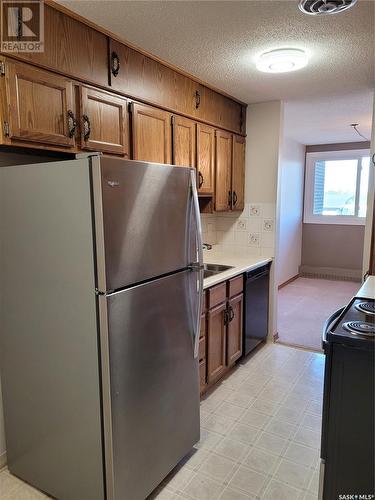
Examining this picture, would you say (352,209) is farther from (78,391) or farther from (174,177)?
(78,391)

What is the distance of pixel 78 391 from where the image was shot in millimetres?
1558

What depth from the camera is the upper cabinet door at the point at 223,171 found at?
3137 mm

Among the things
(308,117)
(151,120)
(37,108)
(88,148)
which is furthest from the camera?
(308,117)

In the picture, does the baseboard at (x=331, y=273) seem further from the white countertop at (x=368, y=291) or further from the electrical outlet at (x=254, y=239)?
the white countertop at (x=368, y=291)

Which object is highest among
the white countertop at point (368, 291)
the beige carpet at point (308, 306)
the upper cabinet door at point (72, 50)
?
the upper cabinet door at point (72, 50)

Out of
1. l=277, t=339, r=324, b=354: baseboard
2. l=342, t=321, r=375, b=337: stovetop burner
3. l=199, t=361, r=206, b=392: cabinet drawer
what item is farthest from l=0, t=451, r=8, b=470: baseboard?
l=277, t=339, r=324, b=354: baseboard

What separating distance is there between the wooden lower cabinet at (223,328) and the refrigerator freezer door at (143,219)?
0.83 meters

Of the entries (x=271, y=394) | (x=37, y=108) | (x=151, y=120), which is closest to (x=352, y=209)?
(x=271, y=394)

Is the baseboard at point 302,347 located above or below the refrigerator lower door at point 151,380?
below

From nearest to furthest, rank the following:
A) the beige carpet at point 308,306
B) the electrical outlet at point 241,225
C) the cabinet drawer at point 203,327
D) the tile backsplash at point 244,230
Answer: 1. the cabinet drawer at point 203,327
2. the tile backsplash at point 244,230
3. the electrical outlet at point 241,225
4. the beige carpet at point 308,306

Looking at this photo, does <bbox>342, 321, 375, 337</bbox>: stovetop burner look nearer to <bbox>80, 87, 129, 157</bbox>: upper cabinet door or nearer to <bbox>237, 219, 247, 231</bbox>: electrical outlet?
<bbox>80, 87, 129, 157</bbox>: upper cabinet door

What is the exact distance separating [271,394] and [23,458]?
171 cm

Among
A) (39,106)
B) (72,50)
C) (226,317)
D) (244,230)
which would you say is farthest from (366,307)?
(244,230)

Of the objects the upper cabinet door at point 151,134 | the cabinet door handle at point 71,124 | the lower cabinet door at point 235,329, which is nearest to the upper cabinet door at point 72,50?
the cabinet door handle at point 71,124
